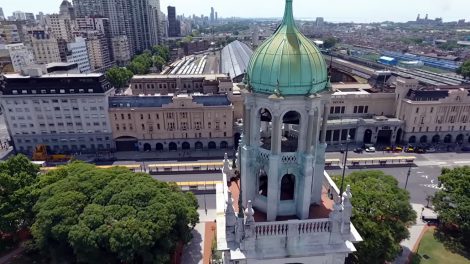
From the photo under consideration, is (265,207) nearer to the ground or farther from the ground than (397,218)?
farther from the ground

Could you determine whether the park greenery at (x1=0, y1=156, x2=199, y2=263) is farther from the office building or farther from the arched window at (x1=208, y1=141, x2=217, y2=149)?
the arched window at (x1=208, y1=141, x2=217, y2=149)

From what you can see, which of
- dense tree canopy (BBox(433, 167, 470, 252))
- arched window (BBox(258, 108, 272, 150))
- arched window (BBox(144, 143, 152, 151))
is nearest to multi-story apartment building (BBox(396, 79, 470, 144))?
dense tree canopy (BBox(433, 167, 470, 252))

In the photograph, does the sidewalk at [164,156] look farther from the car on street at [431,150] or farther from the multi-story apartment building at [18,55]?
the multi-story apartment building at [18,55]

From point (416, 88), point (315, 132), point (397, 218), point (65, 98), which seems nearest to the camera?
point (315, 132)

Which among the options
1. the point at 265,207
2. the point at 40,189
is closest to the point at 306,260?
the point at 265,207

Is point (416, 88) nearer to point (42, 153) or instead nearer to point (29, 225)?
point (29, 225)

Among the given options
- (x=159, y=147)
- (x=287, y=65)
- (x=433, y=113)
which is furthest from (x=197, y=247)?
(x=433, y=113)

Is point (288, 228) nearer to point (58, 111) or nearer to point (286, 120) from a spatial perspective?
point (286, 120)
